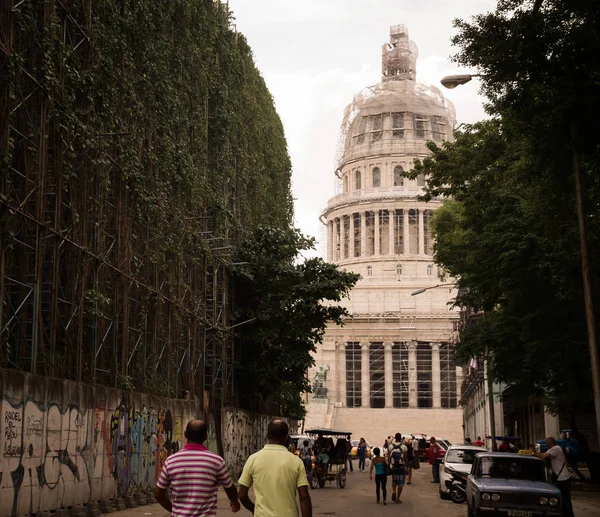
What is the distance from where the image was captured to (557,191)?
2139 centimetres

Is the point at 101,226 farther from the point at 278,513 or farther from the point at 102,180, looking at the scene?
the point at 278,513

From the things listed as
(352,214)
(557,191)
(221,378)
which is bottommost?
(221,378)

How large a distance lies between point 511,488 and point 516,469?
1236 millimetres

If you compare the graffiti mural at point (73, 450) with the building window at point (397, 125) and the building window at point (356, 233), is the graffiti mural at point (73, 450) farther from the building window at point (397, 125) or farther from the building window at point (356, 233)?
the building window at point (397, 125)

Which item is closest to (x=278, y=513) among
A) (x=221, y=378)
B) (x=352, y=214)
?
(x=221, y=378)

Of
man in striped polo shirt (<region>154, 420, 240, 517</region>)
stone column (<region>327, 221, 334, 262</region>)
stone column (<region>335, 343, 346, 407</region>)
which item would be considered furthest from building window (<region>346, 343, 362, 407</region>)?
man in striped polo shirt (<region>154, 420, 240, 517</region>)

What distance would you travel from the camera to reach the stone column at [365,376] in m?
113

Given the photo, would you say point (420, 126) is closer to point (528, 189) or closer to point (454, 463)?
point (454, 463)

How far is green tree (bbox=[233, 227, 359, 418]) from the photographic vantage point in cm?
4166

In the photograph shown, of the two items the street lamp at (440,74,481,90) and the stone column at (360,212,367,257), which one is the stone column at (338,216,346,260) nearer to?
the stone column at (360,212,367,257)

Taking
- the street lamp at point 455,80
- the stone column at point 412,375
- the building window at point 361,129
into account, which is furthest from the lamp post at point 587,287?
the building window at point 361,129

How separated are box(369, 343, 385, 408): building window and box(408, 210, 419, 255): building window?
17.3 metres

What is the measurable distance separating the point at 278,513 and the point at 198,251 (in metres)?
26.8

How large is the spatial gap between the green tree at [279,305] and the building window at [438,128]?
8824 centimetres
